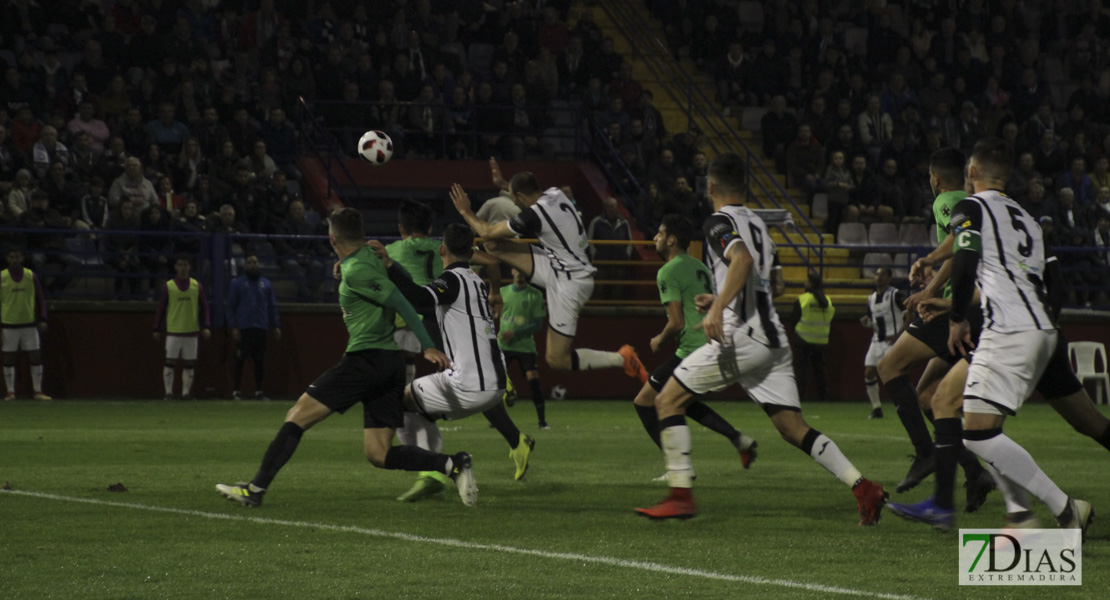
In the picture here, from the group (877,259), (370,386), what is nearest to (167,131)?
(877,259)

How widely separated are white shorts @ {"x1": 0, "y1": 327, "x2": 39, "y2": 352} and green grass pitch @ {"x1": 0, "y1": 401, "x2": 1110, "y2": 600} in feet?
19.1

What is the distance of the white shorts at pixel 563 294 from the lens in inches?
462

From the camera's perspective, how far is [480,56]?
25812mm

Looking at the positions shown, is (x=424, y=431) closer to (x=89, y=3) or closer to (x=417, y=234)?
(x=417, y=234)

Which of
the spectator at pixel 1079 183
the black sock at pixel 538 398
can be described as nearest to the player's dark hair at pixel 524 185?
the black sock at pixel 538 398

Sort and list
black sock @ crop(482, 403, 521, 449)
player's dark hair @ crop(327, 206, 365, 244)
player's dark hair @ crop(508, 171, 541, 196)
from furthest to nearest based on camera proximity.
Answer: player's dark hair @ crop(508, 171, 541, 196), black sock @ crop(482, 403, 521, 449), player's dark hair @ crop(327, 206, 365, 244)

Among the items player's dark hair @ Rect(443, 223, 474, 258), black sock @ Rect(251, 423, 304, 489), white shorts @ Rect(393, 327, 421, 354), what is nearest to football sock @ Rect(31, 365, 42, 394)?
white shorts @ Rect(393, 327, 421, 354)

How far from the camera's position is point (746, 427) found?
641 inches

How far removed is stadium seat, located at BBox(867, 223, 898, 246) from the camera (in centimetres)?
2389

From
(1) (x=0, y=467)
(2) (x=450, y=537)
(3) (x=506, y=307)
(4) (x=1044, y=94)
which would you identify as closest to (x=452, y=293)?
(2) (x=450, y=537)

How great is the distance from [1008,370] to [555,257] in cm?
538

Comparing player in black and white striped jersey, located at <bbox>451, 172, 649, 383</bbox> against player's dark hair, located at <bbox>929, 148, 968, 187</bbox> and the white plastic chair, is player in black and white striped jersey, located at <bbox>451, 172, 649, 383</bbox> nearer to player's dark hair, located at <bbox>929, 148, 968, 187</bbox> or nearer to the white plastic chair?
player's dark hair, located at <bbox>929, 148, 968, 187</bbox>

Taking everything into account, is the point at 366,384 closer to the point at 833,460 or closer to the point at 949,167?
the point at 833,460

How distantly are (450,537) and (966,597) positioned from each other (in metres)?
2.84
